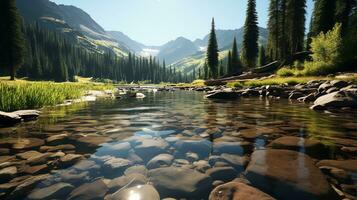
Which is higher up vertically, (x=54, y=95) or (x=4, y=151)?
(x=54, y=95)

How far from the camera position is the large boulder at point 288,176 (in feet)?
11.4

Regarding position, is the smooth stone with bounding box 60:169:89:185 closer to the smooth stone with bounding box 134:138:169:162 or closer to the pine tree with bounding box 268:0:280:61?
the smooth stone with bounding box 134:138:169:162

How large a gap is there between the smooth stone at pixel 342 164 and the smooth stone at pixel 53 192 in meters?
4.53

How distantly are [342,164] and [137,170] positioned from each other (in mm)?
3947

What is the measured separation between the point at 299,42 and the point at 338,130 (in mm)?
50361

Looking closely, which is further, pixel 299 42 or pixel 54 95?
pixel 299 42

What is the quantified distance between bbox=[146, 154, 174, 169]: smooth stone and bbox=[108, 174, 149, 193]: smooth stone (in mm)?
547

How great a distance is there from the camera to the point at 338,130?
761cm

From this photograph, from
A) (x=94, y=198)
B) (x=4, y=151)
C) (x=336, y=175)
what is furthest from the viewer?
(x=4, y=151)

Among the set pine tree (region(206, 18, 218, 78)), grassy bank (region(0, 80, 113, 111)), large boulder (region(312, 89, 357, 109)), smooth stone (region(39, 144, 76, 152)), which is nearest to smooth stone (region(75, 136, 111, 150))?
smooth stone (region(39, 144, 76, 152))

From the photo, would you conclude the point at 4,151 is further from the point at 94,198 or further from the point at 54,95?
the point at 54,95

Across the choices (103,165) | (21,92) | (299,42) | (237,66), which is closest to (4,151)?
(103,165)

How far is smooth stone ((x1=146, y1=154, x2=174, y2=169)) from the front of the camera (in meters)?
4.77

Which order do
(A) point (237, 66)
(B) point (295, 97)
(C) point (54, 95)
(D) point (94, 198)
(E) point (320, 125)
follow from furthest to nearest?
(A) point (237, 66), (B) point (295, 97), (C) point (54, 95), (E) point (320, 125), (D) point (94, 198)
